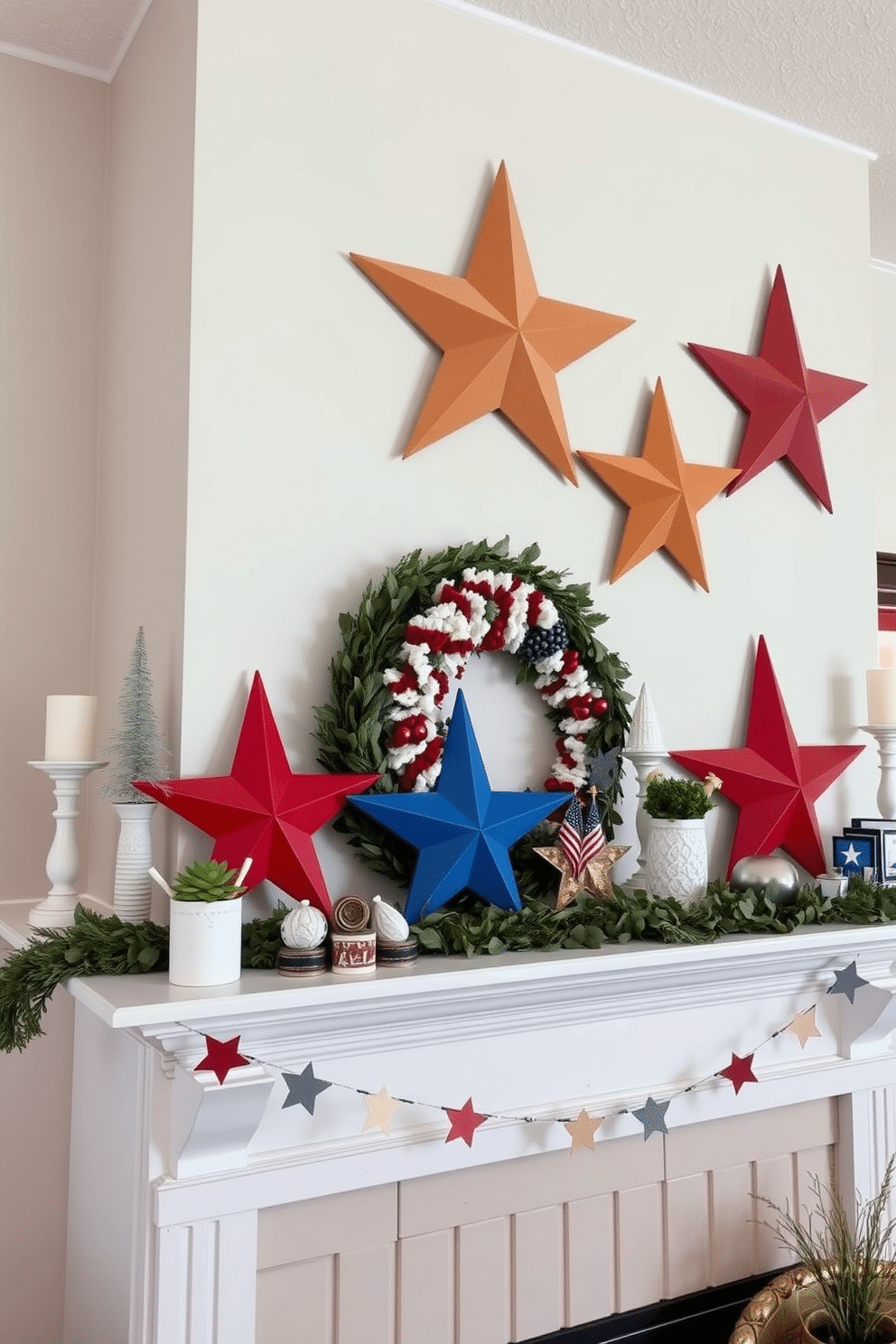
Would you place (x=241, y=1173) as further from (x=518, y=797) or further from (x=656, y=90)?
(x=656, y=90)

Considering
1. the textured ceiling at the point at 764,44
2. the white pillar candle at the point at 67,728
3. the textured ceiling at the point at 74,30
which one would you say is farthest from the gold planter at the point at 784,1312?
the textured ceiling at the point at 74,30

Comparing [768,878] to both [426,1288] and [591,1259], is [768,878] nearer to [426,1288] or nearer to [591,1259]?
[591,1259]

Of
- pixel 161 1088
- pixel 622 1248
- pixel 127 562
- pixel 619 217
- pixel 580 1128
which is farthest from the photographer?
pixel 619 217

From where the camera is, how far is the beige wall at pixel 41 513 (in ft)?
6.13

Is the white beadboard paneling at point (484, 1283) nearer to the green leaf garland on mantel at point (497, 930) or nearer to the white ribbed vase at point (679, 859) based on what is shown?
the green leaf garland on mantel at point (497, 930)

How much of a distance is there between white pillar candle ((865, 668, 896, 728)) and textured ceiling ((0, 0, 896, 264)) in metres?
1.21

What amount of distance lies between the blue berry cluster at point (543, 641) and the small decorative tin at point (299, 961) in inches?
25.7

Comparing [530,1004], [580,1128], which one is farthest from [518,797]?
[580,1128]

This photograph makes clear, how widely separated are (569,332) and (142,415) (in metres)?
0.78

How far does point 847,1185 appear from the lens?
194 centimetres

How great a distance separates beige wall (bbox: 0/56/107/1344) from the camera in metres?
1.87

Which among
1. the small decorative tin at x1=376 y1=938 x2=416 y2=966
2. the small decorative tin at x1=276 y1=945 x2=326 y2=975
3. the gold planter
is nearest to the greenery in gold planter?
the gold planter

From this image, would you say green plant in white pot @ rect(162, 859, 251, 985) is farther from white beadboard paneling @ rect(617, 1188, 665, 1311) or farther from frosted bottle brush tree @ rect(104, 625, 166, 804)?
white beadboard paneling @ rect(617, 1188, 665, 1311)

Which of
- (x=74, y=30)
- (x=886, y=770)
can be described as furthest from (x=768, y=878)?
(x=74, y=30)
